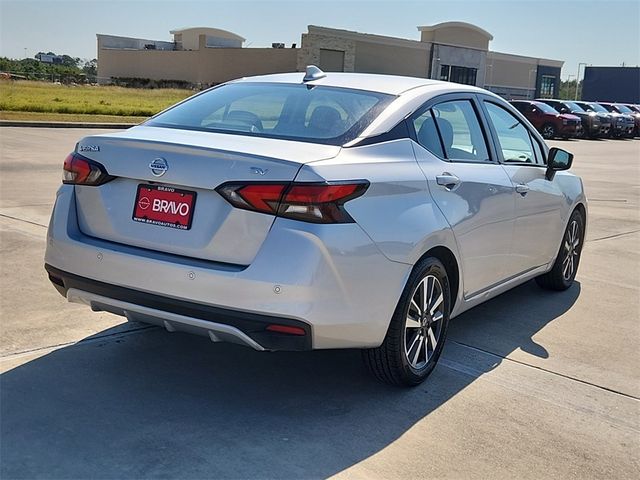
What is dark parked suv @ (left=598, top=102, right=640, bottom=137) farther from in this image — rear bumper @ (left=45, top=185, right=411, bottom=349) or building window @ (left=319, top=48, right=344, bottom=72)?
rear bumper @ (left=45, top=185, right=411, bottom=349)

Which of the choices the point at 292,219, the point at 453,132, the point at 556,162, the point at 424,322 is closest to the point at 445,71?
the point at 556,162

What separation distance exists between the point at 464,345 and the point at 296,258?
82.1 inches

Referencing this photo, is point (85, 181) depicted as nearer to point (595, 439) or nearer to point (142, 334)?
point (142, 334)

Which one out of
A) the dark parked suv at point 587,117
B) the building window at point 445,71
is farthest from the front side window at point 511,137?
the building window at point 445,71

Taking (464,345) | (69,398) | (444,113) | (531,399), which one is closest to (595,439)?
(531,399)

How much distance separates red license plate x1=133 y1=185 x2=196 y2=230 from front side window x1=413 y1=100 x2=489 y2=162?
4.81 ft

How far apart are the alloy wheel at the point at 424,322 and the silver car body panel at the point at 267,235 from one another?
0.25 metres

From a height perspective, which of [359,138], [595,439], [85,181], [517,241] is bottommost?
[595,439]

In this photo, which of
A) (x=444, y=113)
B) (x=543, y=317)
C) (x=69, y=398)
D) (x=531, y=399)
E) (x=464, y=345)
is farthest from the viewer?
(x=543, y=317)

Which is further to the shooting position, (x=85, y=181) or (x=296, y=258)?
(x=85, y=181)

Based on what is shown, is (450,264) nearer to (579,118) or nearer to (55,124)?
(55,124)

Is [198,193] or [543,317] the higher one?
[198,193]

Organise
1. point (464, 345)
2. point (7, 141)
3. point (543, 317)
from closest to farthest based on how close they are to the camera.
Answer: point (464, 345)
point (543, 317)
point (7, 141)

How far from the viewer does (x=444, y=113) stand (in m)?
4.84
